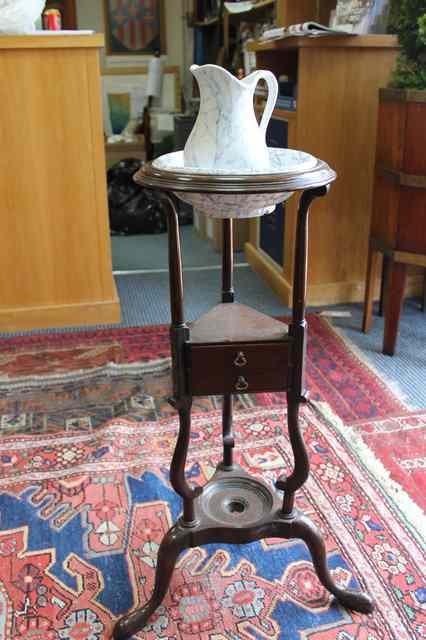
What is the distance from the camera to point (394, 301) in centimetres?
Answer: 241

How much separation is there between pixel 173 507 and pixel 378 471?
1.85 feet

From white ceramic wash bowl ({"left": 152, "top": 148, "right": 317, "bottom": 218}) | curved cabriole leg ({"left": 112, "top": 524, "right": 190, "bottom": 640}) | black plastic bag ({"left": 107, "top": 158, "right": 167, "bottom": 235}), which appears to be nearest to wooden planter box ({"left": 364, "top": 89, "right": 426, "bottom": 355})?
white ceramic wash bowl ({"left": 152, "top": 148, "right": 317, "bottom": 218})

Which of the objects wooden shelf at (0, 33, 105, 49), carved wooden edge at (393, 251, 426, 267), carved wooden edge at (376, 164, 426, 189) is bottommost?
carved wooden edge at (393, 251, 426, 267)

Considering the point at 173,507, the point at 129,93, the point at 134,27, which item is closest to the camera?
the point at 173,507

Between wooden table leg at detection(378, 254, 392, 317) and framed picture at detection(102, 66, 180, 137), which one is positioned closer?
Answer: wooden table leg at detection(378, 254, 392, 317)

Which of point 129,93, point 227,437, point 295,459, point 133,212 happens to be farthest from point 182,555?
point 129,93

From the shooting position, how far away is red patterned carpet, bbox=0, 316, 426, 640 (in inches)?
52.1

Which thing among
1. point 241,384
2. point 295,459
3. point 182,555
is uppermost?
point 241,384

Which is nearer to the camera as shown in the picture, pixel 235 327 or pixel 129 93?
pixel 235 327

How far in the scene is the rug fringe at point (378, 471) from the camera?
1576 mm

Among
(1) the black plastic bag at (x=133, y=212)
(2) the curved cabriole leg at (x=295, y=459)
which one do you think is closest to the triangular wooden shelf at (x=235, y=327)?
(2) the curved cabriole leg at (x=295, y=459)

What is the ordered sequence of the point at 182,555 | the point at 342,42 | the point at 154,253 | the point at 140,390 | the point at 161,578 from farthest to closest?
1. the point at 154,253
2. the point at 342,42
3. the point at 140,390
4. the point at 182,555
5. the point at 161,578

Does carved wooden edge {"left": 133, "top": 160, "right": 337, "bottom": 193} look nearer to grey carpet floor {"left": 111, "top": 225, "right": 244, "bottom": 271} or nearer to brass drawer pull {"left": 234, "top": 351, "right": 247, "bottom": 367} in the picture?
brass drawer pull {"left": 234, "top": 351, "right": 247, "bottom": 367}

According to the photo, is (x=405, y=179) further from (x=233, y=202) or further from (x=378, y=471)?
(x=233, y=202)
